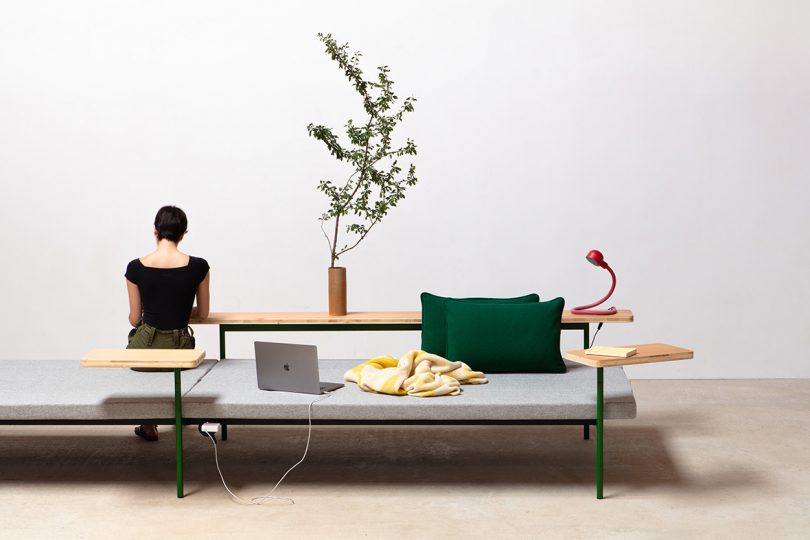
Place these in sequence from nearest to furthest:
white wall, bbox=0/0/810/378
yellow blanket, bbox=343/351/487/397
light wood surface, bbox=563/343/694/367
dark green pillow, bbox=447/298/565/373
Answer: light wood surface, bbox=563/343/694/367 < yellow blanket, bbox=343/351/487/397 < dark green pillow, bbox=447/298/565/373 < white wall, bbox=0/0/810/378

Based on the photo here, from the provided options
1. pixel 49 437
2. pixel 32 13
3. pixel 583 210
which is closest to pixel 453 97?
pixel 583 210

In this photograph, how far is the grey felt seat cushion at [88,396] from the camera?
404 cm

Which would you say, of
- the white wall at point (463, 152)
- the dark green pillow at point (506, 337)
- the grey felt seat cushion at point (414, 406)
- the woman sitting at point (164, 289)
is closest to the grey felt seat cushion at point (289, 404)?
the grey felt seat cushion at point (414, 406)

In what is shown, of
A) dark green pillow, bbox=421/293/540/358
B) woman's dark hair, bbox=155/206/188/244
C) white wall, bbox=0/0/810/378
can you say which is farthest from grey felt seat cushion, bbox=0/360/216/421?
white wall, bbox=0/0/810/378

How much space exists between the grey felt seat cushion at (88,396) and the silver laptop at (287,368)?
359 millimetres

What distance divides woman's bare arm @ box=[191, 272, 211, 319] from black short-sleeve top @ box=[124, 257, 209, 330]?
95 millimetres

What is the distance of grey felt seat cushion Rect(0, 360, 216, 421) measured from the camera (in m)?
4.04

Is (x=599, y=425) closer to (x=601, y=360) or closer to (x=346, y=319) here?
(x=601, y=360)

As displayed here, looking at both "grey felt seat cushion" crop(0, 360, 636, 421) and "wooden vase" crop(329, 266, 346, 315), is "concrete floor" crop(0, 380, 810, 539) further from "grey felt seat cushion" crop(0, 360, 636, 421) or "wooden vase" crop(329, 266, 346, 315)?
"wooden vase" crop(329, 266, 346, 315)

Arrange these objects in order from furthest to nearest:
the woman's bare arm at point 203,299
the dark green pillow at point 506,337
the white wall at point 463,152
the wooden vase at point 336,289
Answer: the white wall at point 463,152 → the wooden vase at point 336,289 → the woman's bare arm at point 203,299 → the dark green pillow at point 506,337

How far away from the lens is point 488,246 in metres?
7.07

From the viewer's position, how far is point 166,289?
190 inches

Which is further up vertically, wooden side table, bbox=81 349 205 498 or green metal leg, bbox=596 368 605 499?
wooden side table, bbox=81 349 205 498

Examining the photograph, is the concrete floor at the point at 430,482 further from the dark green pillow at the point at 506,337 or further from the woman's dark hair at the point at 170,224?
the woman's dark hair at the point at 170,224
